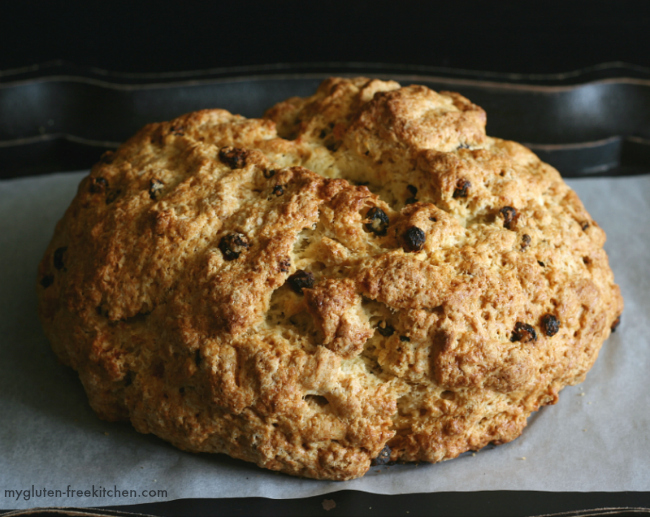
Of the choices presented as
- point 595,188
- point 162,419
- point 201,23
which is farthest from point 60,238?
point 595,188

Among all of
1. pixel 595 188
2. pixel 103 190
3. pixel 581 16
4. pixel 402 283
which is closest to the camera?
pixel 402 283

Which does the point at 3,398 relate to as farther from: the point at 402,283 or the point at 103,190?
the point at 402,283

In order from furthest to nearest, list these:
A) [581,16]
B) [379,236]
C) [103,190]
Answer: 1. [581,16]
2. [103,190]
3. [379,236]

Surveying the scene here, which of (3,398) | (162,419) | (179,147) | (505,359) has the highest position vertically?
(179,147)

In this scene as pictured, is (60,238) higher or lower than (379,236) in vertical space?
lower

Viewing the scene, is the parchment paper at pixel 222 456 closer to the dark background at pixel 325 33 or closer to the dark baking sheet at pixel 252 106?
the dark baking sheet at pixel 252 106

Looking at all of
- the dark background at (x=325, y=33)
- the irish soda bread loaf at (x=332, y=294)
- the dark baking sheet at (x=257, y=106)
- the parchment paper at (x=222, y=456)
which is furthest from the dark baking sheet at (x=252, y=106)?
the irish soda bread loaf at (x=332, y=294)

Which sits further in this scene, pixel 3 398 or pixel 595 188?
pixel 595 188

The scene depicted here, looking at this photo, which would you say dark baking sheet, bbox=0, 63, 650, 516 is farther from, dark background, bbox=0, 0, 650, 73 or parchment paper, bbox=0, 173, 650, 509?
parchment paper, bbox=0, 173, 650, 509
